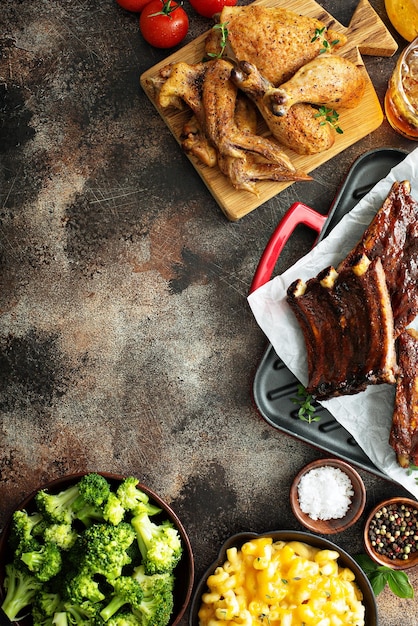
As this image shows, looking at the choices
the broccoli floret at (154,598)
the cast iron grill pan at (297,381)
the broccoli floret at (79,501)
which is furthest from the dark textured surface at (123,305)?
the broccoli floret at (154,598)

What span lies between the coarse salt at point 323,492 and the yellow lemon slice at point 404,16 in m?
2.75

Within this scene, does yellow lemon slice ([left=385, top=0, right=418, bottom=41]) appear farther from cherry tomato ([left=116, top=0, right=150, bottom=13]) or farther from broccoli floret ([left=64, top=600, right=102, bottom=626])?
broccoli floret ([left=64, top=600, right=102, bottom=626])

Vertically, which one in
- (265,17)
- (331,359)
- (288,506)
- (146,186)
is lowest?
(288,506)

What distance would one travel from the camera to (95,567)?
11.0 ft

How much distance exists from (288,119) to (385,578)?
2730 mm

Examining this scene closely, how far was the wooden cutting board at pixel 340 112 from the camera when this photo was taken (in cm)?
399

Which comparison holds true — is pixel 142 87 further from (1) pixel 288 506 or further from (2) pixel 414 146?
(1) pixel 288 506

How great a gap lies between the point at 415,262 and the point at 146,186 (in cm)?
167

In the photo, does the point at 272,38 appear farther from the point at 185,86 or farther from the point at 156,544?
the point at 156,544

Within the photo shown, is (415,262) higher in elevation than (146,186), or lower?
lower

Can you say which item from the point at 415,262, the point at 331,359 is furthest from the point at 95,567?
the point at 415,262

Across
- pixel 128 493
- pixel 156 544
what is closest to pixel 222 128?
pixel 128 493

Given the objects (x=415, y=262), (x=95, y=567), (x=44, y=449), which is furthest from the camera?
(x=44, y=449)

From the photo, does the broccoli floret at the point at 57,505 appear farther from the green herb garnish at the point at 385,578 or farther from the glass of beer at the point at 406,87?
the glass of beer at the point at 406,87
